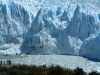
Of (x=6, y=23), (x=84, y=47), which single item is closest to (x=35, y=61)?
(x=84, y=47)

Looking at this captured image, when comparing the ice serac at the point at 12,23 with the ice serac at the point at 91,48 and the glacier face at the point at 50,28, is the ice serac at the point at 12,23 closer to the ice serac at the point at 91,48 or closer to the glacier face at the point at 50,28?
the glacier face at the point at 50,28

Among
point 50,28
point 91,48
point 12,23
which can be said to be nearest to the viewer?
point 91,48

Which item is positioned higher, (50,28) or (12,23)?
(12,23)

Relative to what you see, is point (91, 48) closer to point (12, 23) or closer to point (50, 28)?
point (50, 28)

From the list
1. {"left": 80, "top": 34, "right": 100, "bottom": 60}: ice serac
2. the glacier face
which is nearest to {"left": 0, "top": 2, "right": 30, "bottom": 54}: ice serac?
the glacier face


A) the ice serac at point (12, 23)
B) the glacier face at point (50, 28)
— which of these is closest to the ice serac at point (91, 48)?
the glacier face at point (50, 28)

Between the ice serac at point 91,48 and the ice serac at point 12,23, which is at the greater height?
the ice serac at point 12,23

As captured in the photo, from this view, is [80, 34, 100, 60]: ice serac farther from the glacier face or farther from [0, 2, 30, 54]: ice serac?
[0, 2, 30, 54]: ice serac

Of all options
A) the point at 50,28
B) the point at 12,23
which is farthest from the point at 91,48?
the point at 12,23
